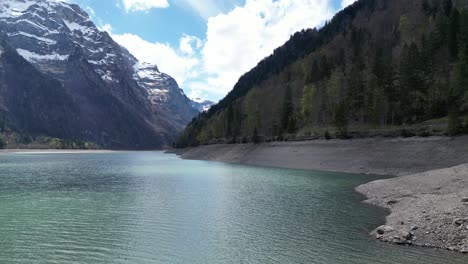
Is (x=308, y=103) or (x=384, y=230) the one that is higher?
(x=308, y=103)

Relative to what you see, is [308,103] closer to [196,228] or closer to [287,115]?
[287,115]

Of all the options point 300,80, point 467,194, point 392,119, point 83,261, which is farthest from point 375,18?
point 83,261

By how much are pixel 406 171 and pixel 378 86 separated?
38.9 meters

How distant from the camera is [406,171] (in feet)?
181

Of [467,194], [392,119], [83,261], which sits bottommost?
[83,261]

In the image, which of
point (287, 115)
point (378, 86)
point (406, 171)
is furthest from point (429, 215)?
point (287, 115)

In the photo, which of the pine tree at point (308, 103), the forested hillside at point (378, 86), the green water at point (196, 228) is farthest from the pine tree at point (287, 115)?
the green water at point (196, 228)


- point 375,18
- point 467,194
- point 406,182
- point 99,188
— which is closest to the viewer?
point 467,194

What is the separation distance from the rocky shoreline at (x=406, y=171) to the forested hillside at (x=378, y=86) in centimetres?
367

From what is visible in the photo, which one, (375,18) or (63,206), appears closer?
(63,206)

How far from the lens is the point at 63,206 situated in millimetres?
34125

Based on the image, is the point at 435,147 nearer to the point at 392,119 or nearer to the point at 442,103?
the point at 442,103

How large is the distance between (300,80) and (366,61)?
32515mm

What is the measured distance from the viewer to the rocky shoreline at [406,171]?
835 inches
